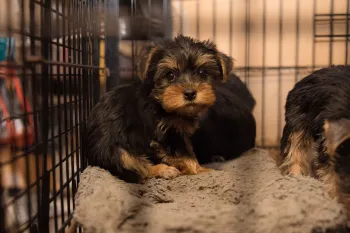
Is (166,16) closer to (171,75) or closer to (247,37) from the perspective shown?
(247,37)

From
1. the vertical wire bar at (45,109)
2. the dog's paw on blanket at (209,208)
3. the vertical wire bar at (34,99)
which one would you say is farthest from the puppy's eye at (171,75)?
the vertical wire bar at (34,99)

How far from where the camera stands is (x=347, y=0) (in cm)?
455

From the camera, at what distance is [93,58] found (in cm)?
354

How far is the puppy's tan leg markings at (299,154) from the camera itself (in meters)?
2.95

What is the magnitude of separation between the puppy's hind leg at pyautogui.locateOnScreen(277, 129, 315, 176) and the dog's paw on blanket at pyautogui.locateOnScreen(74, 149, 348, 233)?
16.4 inches

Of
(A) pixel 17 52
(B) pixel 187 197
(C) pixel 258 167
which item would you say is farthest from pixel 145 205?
(C) pixel 258 167

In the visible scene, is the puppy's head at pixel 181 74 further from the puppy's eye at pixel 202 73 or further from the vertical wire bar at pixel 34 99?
the vertical wire bar at pixel 34 99

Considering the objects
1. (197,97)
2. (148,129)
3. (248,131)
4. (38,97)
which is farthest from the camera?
(248,131)

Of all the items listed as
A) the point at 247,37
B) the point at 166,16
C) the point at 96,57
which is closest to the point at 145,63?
the point at 96,57

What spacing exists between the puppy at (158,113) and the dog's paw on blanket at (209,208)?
241 mm

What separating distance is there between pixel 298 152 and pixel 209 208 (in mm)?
1022

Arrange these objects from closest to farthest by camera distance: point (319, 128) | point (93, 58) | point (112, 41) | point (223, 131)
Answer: point (319, 128)
point (93, 58)
point (223, 131)
point (112, 41)

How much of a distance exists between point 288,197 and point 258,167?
1086 mm

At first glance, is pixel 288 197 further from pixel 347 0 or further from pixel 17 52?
pixel 347 0
